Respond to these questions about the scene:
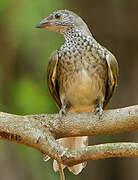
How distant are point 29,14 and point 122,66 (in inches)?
76.7

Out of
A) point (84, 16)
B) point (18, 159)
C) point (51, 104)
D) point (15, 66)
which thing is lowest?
point (18, 159)

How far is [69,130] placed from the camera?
11.4ft

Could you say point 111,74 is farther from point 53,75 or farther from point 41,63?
point 41,63

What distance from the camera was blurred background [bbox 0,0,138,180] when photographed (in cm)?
561

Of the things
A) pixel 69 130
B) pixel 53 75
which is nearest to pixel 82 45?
pixel 53 75

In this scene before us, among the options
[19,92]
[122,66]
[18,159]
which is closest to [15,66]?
[19,92]

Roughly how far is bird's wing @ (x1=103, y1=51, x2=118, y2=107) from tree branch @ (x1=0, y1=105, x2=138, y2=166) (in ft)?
1.92

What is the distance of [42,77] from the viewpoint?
6.32 meters

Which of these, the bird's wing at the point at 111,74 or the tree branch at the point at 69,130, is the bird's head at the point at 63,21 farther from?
the tree branch at the point at 69,130

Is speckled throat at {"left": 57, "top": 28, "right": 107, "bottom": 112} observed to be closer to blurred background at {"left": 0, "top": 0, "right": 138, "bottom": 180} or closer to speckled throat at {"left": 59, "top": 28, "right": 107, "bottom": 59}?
speckled throat at {"left": 59, "top": 28, "right": 107, "bottom": 59}

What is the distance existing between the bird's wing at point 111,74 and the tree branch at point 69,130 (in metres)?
0.59

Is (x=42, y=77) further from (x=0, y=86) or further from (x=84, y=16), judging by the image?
(x=84, y=16)

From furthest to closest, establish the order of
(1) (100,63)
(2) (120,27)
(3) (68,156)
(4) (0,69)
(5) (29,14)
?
1. (2) (120,27)
2. (4) (0,69)
3. (5) (29,14)
4. (1) (100,63)
5. (3) (68,156)

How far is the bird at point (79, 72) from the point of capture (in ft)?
13.3
